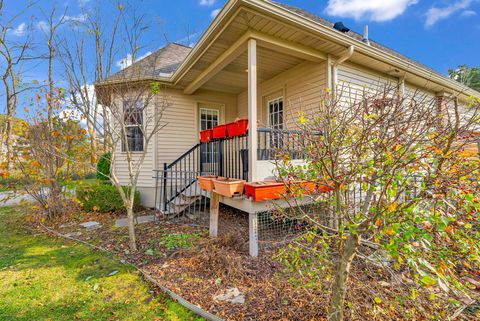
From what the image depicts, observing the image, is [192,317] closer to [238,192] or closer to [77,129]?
[238,192]

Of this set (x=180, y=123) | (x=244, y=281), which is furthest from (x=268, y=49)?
(x=244, y=281)

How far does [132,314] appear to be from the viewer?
7.51 ft

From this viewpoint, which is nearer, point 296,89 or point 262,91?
point 296,89

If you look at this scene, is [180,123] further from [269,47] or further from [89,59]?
[269,47]

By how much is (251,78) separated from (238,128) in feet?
2.86

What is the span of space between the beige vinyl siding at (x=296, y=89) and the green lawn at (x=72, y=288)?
3.19 m

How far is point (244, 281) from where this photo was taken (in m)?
2.74

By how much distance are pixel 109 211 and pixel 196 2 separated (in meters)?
6.14

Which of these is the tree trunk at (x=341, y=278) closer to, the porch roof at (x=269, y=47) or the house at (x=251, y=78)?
the house at (x=251, y=78)

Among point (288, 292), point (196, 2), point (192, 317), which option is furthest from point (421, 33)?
point (192, 317)

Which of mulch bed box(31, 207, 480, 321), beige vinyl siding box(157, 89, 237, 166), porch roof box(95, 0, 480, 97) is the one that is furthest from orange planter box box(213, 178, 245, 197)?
beige vinyl siding box(157, 89, 237, 166)

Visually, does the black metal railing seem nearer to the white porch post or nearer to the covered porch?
the covered porch

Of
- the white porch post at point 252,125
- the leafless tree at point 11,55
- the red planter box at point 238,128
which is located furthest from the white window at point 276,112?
the leafless tree at point 11,55

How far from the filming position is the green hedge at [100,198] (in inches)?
244
